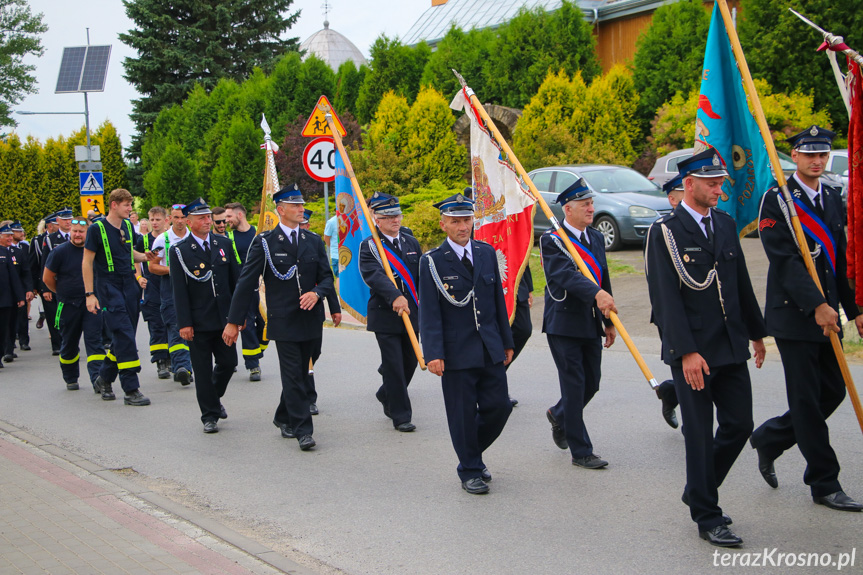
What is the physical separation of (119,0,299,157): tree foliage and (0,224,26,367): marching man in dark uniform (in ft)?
113

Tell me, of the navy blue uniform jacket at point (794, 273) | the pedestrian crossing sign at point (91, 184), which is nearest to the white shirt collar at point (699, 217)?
the navy blue uniform jacket at point (794, 273)

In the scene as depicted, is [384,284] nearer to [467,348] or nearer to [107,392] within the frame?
[467,348]

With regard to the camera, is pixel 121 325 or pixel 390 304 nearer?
pixel 390 304

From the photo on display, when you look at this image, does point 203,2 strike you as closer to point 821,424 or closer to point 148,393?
point 148,393

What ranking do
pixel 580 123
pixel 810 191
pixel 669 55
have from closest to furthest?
1. pixel 810 191
2. pixel 580 123
3. pixel 669 55

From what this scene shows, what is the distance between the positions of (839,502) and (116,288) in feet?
25.2

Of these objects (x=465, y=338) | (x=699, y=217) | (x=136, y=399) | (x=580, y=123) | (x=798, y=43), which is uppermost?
(x=798, y=43)

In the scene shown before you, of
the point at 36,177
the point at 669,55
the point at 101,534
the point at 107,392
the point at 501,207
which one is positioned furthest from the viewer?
the point at 36,177

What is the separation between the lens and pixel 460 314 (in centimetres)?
632

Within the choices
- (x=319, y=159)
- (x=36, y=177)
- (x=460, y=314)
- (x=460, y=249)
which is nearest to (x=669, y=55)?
(x=319, y=159)

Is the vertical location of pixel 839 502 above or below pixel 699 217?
below

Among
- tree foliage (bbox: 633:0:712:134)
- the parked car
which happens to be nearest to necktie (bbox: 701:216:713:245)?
the parked car

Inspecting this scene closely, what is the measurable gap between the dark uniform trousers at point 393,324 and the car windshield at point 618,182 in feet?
34.6

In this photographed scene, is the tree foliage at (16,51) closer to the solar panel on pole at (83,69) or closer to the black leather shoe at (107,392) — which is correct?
the solar panel on pole at (83,69)
